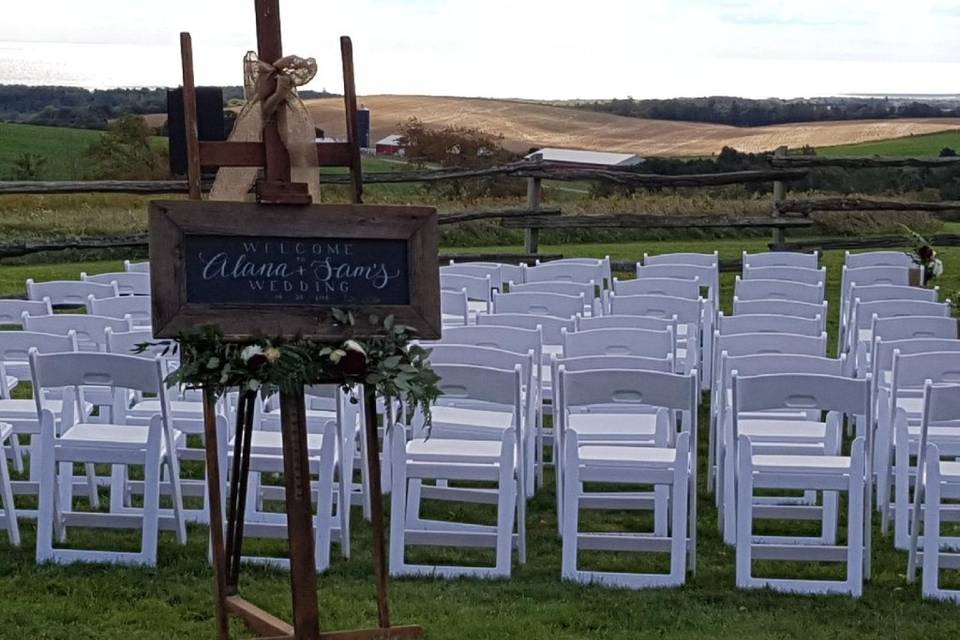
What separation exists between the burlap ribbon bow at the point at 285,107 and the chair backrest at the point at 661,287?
542cm

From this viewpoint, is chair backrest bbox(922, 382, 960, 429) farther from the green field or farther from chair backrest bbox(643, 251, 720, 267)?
the green field

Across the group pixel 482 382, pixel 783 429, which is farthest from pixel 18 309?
pixel 783 429

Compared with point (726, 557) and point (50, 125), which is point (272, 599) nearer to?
point (726, 557)

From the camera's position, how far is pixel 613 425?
762cm

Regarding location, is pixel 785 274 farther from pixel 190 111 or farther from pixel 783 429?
pixel 190 111

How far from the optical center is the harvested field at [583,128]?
113 feet

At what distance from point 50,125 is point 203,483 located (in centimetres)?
4399

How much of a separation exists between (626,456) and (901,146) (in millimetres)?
39947

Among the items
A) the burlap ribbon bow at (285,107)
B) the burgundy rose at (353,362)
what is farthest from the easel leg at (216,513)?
the burlap ribbon bow at (285,107)

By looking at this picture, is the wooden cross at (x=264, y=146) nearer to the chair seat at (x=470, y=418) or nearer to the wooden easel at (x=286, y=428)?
the wooden easel at (x=286, y=428)

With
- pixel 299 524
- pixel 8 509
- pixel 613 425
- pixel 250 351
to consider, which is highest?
pixel 250 351

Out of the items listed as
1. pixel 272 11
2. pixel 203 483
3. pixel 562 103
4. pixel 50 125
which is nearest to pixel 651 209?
pixel 203 483

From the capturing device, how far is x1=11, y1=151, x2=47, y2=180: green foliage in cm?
Result: 3212

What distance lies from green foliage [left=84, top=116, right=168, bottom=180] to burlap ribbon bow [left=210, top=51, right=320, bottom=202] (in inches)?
961
